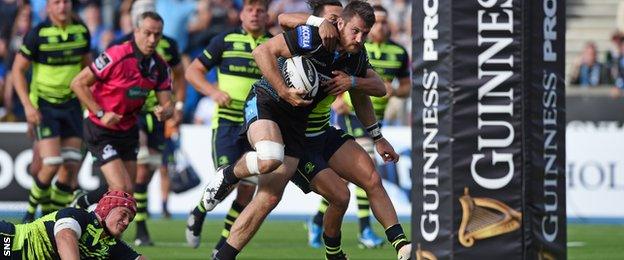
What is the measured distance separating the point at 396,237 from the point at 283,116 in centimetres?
126

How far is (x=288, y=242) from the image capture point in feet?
50.9

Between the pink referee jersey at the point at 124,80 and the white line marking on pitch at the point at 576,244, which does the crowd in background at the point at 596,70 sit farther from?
the pink referee jersey at the point at 124,80

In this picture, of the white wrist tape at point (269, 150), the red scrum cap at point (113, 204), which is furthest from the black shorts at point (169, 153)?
the red scrum cap at point (113, 204)

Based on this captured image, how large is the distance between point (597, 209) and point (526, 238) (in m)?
12.6

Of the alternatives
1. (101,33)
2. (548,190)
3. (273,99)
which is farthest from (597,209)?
(548,190)

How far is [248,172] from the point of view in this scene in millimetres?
10359

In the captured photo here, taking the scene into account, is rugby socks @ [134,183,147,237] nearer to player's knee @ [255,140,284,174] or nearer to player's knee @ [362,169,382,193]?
player's knee @ [362,169,382,193]

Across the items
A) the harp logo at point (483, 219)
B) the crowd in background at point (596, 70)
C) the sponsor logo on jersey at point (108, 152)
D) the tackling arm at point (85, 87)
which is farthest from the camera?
the crowd in background at point (596, 70)

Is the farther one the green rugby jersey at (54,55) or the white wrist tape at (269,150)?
the green rugby jersey at (54,55)

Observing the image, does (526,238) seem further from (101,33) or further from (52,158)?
(101,33)

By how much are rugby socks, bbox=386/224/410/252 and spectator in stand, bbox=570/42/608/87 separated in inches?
516

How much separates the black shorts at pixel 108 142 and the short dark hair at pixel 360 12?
4.49 metres

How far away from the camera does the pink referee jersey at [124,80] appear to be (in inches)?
534

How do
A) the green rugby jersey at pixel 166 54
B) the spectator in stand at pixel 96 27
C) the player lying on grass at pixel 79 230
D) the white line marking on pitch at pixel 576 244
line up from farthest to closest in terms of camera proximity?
the spectator in stand at pixel 96 27
the green rugby jersey at pixel 166 54
the white line marking on pitch at pixel 576 244
the player lying on grass at pixel 79 230
